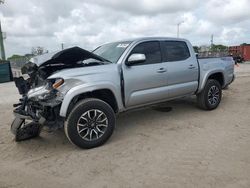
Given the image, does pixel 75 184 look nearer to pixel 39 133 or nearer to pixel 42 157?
pixel 42 157

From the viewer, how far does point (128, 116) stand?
6.70 metres

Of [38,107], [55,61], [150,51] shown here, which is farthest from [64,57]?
→ [150,51]

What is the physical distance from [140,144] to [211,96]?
2938 millimetres

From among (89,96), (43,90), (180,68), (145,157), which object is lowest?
(145,157)

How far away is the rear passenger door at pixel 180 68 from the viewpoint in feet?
19.6

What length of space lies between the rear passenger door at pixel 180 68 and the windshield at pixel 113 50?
3.01 feet

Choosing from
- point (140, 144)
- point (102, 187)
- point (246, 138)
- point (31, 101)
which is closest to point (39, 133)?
point (31, 101)

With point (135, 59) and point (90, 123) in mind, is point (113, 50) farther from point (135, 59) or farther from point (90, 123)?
point (90, 123)

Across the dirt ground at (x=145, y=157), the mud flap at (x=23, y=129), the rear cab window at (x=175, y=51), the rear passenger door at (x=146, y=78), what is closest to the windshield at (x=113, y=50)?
the rear passenger door at (x=146, y=78)

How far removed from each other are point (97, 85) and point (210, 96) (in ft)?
11.1

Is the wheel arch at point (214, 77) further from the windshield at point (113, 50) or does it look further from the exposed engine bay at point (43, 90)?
the exposed engine bay at point (43, 90)

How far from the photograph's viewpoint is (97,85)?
4.71 m

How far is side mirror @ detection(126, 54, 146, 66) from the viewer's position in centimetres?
506

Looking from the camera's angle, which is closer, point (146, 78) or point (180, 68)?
point (146, 78)
